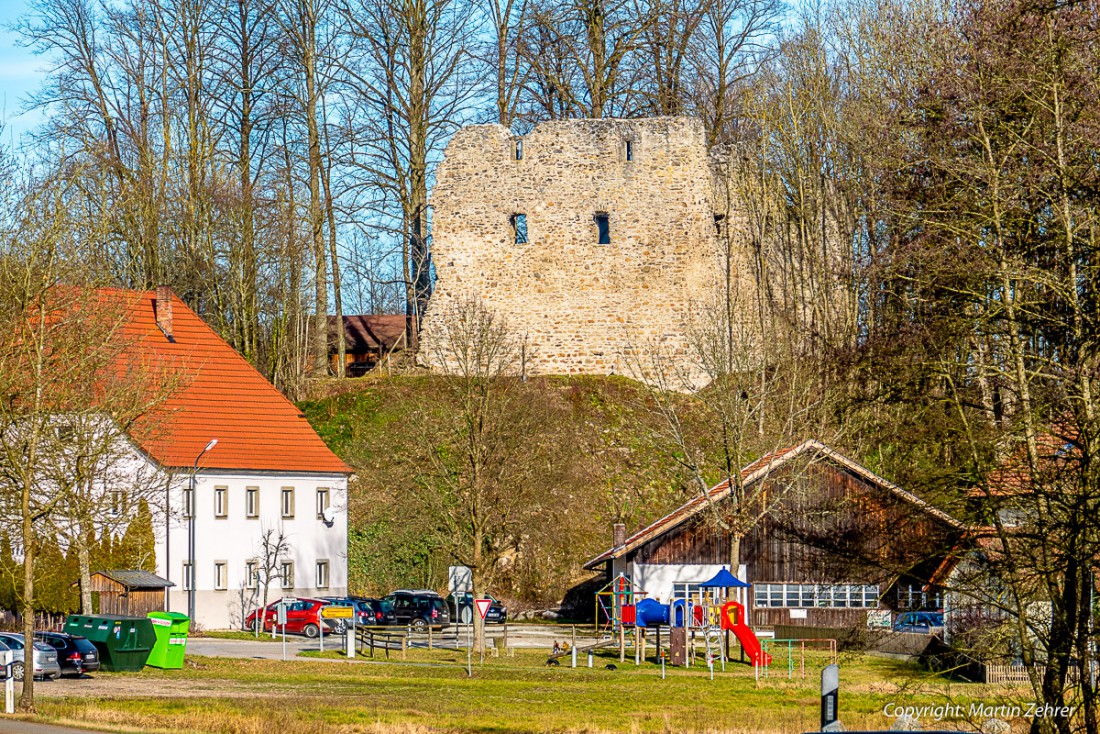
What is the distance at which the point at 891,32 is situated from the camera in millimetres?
40062

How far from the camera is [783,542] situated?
120ft

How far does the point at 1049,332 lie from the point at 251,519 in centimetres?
2814

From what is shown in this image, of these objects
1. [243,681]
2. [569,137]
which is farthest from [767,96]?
[243,681]

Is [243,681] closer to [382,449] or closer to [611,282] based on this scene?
[382,449]

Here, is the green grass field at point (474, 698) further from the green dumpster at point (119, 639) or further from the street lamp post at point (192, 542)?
the street lamp post at point (192, 542)

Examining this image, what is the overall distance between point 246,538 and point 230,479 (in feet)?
5.38

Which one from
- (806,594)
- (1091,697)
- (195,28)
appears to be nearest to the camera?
(1091,697)

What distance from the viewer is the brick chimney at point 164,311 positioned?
139ft

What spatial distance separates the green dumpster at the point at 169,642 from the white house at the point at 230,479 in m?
6.47

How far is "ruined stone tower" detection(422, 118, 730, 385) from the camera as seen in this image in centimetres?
4647

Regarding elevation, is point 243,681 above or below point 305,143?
below

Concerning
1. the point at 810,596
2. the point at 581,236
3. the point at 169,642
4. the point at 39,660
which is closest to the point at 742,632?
the point at 810,596

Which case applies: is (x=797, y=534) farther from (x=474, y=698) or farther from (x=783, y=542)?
(x=474, y=698)

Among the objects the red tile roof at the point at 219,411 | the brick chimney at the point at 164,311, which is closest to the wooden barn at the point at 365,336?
the red tile roof at the point at 219,411
